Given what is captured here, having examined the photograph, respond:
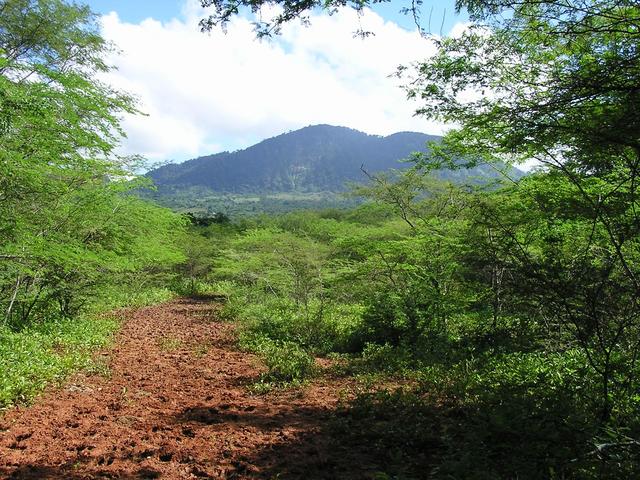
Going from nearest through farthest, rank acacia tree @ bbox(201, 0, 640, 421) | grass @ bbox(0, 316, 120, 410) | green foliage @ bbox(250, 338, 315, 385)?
acacia tree @ bbox(201, 0, 640, 421) → grass @ bbox(0, 316, 120, 410) → green foliage @ bbox(250, 338, 315, 385)

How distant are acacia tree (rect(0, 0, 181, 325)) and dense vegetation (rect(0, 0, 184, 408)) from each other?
0.02 meters

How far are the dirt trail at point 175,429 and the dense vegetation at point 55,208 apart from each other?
0.88m

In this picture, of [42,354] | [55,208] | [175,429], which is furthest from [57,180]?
[175,429]

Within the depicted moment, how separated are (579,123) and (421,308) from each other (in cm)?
645

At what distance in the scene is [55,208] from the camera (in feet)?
24.7

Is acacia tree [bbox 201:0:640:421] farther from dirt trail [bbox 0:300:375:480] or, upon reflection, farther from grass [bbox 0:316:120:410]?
grass [bbox 0:316:120:410]

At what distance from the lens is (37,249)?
6691 mm

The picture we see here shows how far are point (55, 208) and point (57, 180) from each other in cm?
55

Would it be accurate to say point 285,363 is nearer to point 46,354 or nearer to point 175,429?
point 175,429

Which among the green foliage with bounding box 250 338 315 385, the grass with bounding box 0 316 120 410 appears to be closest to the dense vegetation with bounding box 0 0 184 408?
the grass with bounding box 0 316 120 410

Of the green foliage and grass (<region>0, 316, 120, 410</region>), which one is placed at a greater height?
grass (<region>0, 316, 120, 410</region>)

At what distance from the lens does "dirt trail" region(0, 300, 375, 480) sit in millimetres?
4109

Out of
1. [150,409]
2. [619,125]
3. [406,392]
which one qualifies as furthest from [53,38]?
[619,125]

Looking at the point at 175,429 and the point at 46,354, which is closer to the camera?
the point at 175,429
